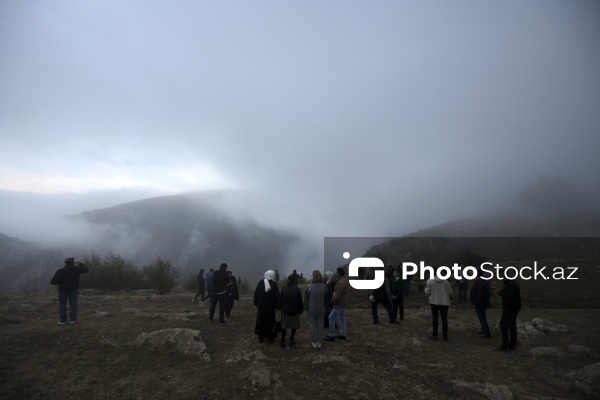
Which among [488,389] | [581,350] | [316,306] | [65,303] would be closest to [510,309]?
[581,350]

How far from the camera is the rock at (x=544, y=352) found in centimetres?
941

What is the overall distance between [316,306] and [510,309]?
259 inches

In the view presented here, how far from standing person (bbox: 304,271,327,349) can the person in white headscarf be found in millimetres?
1108

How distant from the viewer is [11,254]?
371 feet

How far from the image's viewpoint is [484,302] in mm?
11234

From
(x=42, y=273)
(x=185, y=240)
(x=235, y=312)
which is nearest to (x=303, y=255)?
(x=185, y=240)

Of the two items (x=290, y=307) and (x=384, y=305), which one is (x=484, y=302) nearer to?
(x=384, y=305)

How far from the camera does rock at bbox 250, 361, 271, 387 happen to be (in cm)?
717

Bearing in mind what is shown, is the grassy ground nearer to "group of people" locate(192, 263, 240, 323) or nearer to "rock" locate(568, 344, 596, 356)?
"rock" locate(568, 344, 596, 356)

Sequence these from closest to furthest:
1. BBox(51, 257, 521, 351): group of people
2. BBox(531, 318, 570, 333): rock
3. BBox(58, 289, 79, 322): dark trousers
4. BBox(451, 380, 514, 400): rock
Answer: BBox(451, 380, 514, 400): rock, BBox(51, 257, 521, 351): group of people, BBox(58, 289, 79, 322): dark trousers, BBox(531, 318, 570, 333): rock

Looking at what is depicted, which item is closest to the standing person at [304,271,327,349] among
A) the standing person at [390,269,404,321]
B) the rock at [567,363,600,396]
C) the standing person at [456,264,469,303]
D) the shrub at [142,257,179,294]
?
the standing person at [390,269,404,321]

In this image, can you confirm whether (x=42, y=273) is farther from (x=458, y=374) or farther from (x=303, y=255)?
(x=458, y=374)

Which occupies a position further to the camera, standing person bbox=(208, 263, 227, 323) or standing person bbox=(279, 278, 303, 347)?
standing person bbox=(208, 263, 227, 323)

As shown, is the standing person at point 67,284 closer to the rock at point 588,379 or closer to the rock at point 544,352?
the rock at point 588,379
